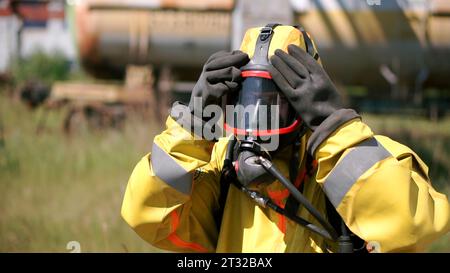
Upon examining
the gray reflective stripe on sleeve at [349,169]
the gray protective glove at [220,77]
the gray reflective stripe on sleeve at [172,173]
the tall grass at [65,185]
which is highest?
the gray protective glove at [220,77]

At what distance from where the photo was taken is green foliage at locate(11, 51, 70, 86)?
16.8m

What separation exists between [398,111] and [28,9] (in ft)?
57.8

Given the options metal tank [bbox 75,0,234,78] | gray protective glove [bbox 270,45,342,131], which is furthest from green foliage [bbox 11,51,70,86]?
gray protective glove [bbox 270,45,342,131]

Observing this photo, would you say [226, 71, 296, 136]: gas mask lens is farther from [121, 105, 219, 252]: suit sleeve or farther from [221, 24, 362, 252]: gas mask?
[121, 105, 219, 252]: suit sleeve

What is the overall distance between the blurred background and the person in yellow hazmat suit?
337 centimetres

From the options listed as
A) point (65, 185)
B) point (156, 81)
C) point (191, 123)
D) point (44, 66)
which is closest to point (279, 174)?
point (191, 123)

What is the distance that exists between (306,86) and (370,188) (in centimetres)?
33

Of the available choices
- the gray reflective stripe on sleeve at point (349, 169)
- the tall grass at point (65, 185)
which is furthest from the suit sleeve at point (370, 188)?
the tall grass at point (65, 185)

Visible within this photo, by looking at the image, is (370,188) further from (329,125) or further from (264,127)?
(264,127)

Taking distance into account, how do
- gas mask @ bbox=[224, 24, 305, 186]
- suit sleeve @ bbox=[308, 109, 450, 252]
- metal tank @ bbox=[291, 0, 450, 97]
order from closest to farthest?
suit sleeve @ bbox=[308, 109, 450, 252] < gas mask @ bbox=[224, 24, 305, 186] < metal tank @ bbox=[291, 0, 450, 97]

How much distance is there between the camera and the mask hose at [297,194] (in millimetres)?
1755

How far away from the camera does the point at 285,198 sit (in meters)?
1.89

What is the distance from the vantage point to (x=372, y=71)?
773 centimetres

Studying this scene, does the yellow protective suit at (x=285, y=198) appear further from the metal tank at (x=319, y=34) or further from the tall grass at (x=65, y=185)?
the metal tank at (x=319, y=34)
